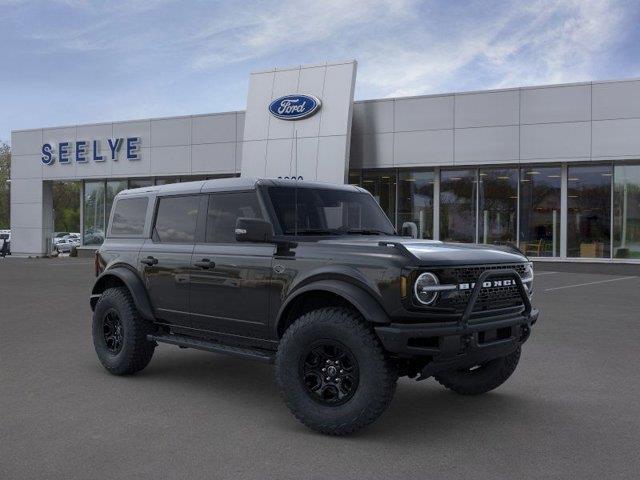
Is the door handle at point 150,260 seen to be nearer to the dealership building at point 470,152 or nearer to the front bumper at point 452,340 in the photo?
the front bumper at point 452,340

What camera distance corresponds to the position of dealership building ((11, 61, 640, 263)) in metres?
23.3

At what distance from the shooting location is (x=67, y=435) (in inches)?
194

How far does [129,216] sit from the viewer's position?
24.3 ft

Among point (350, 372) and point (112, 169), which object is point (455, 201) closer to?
point (112, 169)

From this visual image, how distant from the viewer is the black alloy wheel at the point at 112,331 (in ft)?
23.2

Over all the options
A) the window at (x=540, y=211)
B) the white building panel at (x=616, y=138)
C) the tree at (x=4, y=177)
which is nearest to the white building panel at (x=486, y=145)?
the window at (x=540, y=211)

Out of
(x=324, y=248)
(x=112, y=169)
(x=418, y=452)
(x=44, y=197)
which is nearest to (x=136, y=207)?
(x=324, y=248)

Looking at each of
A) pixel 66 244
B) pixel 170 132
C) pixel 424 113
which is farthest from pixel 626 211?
pixel 66 244

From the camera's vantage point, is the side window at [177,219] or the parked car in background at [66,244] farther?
the parked car in background at [66,244]

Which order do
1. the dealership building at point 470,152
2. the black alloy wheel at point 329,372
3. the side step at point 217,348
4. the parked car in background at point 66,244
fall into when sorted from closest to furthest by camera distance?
the black alloy wheel at point 329,372, the side step at point 217,348, the dealership building at point 470,152, the parked car in background at point 66,244

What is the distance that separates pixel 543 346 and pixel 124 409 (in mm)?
5466

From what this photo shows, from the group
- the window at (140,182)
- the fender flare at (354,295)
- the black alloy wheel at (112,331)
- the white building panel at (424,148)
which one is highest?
the white building panel at (424,148)

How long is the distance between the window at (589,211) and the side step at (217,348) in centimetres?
2079

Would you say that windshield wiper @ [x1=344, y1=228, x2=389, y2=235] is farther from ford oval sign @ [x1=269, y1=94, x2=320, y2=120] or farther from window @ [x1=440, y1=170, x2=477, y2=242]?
window @ [x1=440, y1=170, x2=477, y2=242]
